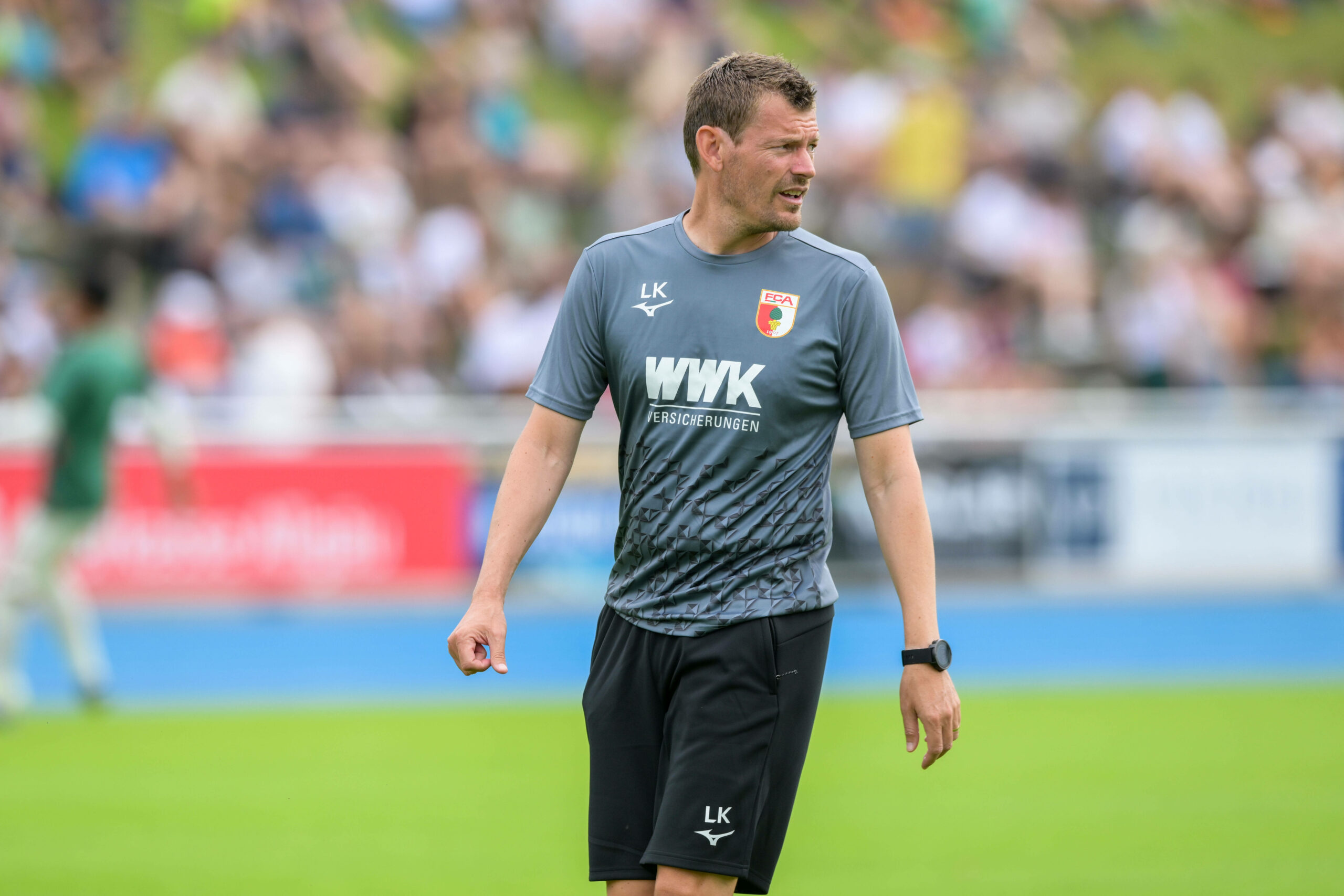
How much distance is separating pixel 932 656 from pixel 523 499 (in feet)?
3.59

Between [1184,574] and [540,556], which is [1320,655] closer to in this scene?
[1184,574]

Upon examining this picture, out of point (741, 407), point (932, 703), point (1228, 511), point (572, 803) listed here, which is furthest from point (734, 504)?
point (1228, 511)

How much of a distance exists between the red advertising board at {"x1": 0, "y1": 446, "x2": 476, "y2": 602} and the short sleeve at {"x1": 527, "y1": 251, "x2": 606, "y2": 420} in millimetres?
9829

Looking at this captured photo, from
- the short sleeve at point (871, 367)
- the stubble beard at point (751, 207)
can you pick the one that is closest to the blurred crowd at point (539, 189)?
the stubble beard at point (751, 207)

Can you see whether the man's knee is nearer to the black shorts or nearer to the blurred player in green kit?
the black shorts

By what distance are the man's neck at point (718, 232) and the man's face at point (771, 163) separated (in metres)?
0.06

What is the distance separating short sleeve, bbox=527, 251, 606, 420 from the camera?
13.9ft

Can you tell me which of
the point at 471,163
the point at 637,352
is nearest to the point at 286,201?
the point at 471,163

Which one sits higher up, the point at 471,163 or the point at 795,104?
the point at 471,163

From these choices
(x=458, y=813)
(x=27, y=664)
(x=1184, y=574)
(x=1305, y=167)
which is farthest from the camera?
(x=1305, y=167)

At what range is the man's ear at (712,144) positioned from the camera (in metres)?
4.09

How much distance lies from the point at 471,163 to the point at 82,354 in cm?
675

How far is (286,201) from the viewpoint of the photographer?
51.9ft

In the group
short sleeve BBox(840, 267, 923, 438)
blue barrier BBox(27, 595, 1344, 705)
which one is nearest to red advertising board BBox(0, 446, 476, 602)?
blue barrier BBox(27, 595, 1344, 705)
